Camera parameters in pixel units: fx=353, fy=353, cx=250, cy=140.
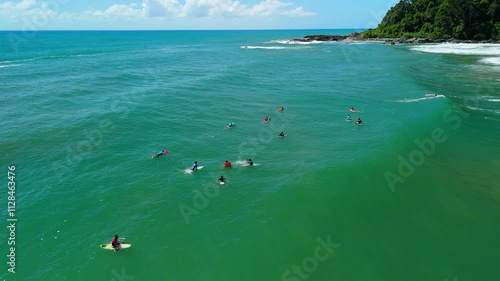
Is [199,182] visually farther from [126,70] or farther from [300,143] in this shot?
[126,70]

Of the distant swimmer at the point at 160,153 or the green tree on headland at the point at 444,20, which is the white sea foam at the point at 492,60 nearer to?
the green tree on headland at the point at 444,20

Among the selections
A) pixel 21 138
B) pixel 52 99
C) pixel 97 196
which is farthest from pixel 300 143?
pixel 52 99

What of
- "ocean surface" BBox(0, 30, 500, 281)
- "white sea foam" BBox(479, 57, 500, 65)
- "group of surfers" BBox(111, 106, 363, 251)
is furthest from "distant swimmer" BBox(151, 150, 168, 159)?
"white sea foam" BBox(479, 57, 500, 65)

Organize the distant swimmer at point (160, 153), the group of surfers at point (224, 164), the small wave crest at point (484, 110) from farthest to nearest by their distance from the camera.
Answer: the small wave crest at point (484, 110) → the distant swimmer at point (160, 153) → the group of surfers at point (224, 164)

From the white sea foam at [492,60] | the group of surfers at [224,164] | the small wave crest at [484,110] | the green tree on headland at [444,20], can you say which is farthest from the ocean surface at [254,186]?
the green tree on headland at [444,20]

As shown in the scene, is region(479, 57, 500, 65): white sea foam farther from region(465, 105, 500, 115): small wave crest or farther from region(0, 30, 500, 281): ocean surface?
region(465, 105, 500, 115): small wave crest

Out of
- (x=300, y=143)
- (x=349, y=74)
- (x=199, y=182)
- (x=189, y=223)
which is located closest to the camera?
(x=189, y=223)
